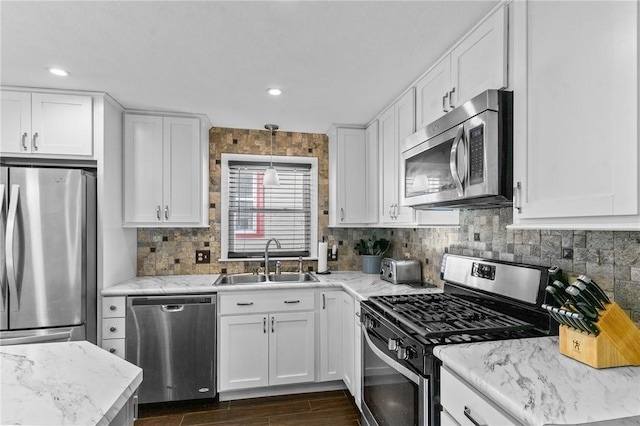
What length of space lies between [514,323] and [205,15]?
1964mm

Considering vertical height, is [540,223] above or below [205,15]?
below

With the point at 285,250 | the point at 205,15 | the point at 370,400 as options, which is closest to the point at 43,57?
the point at 205,15

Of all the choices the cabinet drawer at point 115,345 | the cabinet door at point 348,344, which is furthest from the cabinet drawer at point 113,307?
the cabinet door at point 348,344

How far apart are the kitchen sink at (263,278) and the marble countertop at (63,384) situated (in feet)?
6.20

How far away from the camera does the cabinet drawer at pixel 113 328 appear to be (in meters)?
2.45

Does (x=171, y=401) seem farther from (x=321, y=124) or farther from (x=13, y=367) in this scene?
(x=321, y=124)

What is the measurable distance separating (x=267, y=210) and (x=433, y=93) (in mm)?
2022

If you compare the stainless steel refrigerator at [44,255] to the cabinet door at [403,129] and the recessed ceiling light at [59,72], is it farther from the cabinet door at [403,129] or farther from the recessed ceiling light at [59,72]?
the cabinet door at [403,129]

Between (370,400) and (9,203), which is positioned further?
(9,203)

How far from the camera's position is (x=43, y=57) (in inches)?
75.9

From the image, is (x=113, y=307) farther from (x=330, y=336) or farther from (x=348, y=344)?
(x=348, y=344)

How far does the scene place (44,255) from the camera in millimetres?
2211

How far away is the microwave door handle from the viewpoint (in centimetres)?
150

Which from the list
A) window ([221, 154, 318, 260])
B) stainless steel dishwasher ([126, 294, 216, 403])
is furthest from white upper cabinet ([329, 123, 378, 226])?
stainless steel dishwasher ([126, 294, 216, 403])
